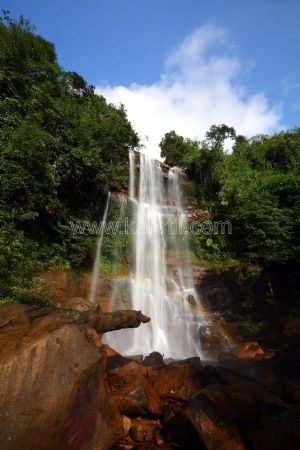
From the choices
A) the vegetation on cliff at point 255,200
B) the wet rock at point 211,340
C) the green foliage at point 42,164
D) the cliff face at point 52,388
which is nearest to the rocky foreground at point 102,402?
the cliff face at point 52,388

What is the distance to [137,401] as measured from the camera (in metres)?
5.36

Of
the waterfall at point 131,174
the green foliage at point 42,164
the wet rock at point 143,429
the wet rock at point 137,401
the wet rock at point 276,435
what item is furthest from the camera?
the waterfall at point 131,174

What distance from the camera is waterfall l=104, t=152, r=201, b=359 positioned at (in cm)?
1268

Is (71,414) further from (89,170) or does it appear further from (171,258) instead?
(171,258)

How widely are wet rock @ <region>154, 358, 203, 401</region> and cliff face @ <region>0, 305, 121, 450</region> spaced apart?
157 cm

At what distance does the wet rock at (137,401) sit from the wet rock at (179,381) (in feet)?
1.69

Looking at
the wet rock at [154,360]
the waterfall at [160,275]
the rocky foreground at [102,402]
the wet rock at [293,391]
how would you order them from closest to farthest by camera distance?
the rocky foreground at [102,402] → the wet rock at [293,391] → the wet rock at [154,360] → the waterfall at [160,275]

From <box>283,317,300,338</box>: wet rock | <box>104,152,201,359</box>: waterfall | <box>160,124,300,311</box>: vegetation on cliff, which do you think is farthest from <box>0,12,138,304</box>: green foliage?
<box>283,317,300,338</box>: wet rock

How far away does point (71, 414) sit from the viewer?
4055 millimetres

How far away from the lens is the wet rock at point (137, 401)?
210 inches

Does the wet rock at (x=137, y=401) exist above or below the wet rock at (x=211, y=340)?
above

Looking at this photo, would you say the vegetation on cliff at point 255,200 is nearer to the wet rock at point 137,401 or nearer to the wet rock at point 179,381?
the wet rock at point 179,381

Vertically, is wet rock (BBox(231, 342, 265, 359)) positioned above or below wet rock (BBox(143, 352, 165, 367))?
below

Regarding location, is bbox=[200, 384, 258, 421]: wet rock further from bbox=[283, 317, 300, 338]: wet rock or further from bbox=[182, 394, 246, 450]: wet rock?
bbox=[283, 317, 300, 338]: wet rock
